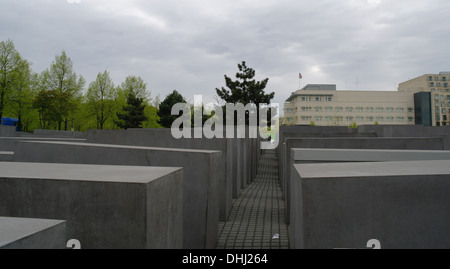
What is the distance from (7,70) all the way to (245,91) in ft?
75.5

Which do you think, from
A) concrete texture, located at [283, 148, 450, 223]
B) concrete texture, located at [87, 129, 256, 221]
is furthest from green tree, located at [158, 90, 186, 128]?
concrete texture, located at [283, 148, 450, 223]

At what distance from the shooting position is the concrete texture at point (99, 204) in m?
3.11

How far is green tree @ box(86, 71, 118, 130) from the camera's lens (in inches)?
1572

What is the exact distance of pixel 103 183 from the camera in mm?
3191

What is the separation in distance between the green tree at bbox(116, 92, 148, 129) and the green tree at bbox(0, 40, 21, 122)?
1132 centimetres

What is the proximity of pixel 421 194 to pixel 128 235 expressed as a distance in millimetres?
2787

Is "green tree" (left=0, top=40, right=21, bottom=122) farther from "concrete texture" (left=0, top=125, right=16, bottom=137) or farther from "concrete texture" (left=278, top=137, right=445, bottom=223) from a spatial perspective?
"concrete texture" (left=278, top=137, right=445, bottom=223)

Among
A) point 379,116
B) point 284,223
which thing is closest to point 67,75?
point 284,223

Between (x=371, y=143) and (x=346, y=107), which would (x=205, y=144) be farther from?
(x=346, y=107)

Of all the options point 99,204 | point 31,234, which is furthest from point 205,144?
point 31,234

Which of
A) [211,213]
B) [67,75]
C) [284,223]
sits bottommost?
[284,223]

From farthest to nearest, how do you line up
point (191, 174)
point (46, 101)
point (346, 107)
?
point (346, 107)
point (46, 101)
point (191, 174)

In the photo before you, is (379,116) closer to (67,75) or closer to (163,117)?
(163,117)

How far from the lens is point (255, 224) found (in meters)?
7.91
